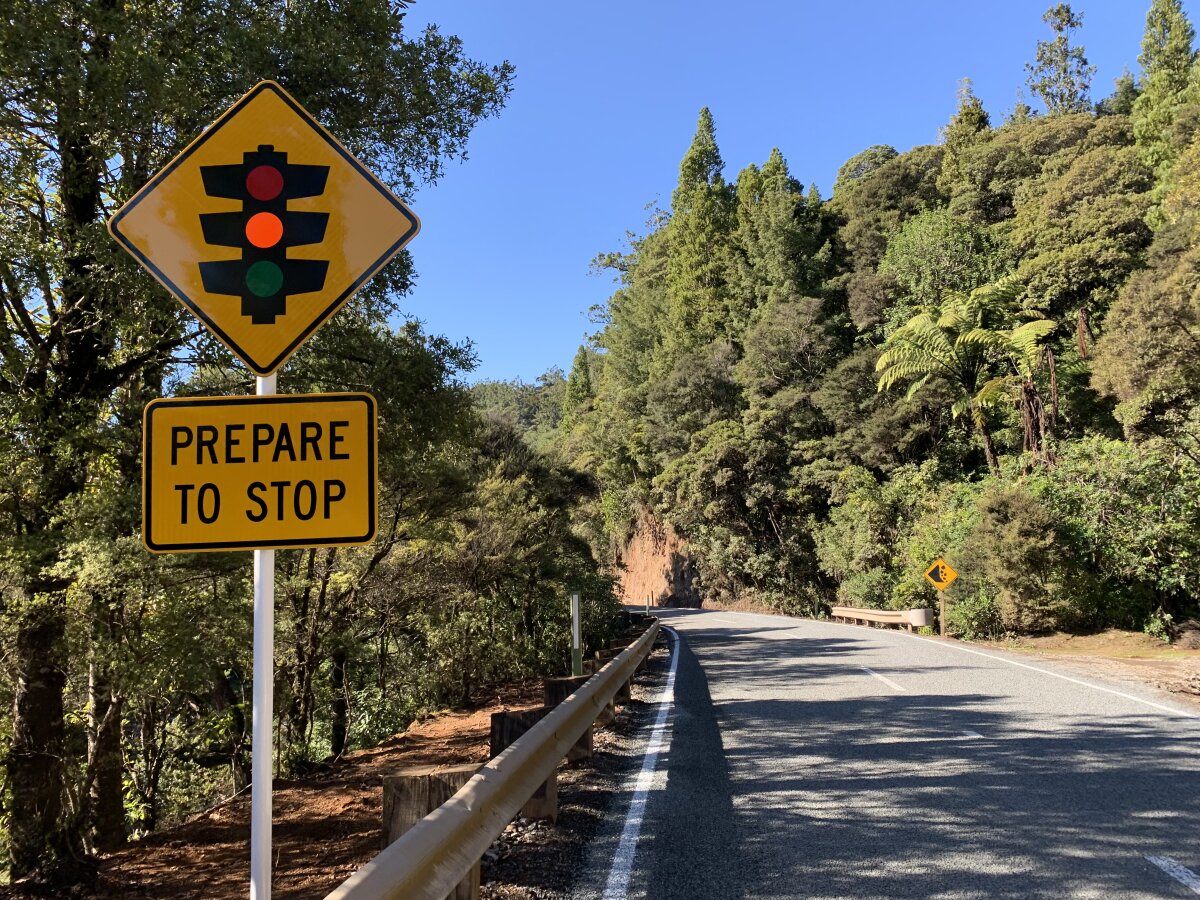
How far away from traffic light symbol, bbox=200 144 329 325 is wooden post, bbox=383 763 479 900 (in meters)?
2.09

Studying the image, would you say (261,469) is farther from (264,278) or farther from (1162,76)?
(1162,76)

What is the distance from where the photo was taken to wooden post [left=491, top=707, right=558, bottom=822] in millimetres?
4918

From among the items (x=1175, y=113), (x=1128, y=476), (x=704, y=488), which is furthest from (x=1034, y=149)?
(x=1128, y=476)

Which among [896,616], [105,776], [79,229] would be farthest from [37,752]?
[896,616]

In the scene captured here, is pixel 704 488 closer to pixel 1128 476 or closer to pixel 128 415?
pixel 1128 476

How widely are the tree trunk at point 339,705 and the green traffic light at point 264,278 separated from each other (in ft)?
34.7

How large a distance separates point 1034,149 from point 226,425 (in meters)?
50.3

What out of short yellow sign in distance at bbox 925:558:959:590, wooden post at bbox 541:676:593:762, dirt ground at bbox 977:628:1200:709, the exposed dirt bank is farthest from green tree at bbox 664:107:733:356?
wooden post at bbox 541:676:593:762

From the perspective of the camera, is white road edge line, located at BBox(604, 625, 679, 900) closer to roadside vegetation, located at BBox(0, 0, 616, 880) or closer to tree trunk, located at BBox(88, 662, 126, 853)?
roadside vegetation, located at BBox(0, 0, 616, 880)

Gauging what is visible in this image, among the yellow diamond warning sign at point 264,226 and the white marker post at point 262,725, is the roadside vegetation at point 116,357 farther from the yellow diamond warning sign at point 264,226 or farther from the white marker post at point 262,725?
the white marker post at point 262,725

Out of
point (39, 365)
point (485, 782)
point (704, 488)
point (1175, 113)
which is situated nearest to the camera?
point (485, 782)

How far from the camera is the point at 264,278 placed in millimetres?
2781

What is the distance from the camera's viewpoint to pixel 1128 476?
18219 millimetres

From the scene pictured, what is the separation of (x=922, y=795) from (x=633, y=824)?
82.7 inches
